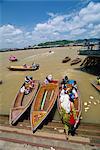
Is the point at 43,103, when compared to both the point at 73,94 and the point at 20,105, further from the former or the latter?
the point at 73,94

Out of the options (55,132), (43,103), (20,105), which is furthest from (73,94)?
(55,132)

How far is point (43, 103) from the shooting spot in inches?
561

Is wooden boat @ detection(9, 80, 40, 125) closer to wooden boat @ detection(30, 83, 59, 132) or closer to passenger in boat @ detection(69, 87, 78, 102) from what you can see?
wooden boat @ detection(30, 83, 59, 132)

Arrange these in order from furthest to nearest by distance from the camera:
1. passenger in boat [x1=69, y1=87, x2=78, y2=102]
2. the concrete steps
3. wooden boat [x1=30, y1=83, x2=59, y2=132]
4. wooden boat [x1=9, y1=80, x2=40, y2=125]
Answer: passenger in boat [x1=69, y1=87, x2=78, y2=102] → wooden boat [x1=9, y1=80, x2=40, y2=125] → wooden boat [x1=30, y1=83, x2=59, y2=132] → the concrete steps

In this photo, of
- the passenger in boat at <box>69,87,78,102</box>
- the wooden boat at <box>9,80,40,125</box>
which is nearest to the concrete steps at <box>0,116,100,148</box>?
the wooden boat at <box>9,80,40,125</box>

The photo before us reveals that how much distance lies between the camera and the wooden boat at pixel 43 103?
11755mm

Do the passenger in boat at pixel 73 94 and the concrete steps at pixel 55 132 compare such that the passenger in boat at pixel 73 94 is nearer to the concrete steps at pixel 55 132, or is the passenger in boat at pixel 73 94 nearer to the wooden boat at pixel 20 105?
the wooden boat at pixel 20 105

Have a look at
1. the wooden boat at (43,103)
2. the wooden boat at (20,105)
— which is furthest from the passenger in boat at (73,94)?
the wooden boat at (20,105)

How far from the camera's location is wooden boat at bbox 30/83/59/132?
1176 cm

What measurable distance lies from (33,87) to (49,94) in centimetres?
227

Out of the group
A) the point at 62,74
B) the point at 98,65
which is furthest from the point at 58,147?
the point at 98,65

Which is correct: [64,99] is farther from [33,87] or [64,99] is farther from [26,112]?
[33,87]

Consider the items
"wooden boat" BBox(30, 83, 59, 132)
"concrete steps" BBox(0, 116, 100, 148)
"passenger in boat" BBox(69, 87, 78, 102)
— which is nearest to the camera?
"concrete steps" BBox(0, 116, 100, 148)

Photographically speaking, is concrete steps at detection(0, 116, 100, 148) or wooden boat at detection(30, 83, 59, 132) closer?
concrete steps at detection(0, 116, 100, 148)
